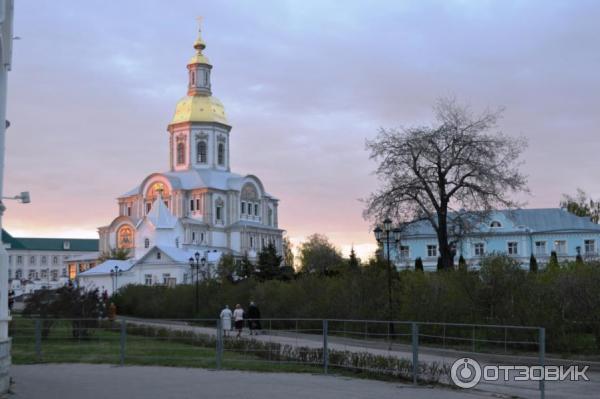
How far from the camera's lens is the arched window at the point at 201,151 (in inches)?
4016

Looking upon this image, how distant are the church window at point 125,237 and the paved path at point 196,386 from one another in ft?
247

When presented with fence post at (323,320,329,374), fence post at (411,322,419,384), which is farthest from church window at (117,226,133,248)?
fence post at (411,322,419,384)

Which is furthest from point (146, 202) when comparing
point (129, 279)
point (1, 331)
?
point (1, 331)

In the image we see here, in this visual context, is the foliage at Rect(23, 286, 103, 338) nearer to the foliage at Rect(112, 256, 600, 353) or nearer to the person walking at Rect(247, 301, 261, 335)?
the person walking at Rect(247, 301, 261, 335)

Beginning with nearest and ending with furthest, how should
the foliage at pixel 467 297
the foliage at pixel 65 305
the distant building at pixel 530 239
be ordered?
the foliage at pixel 467 297 < the foliage at pixel 65 305 < the distant building at pixel 530 239

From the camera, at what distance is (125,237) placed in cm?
9269

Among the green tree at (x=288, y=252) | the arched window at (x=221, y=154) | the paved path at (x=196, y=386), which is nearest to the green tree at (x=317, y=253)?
the green tree at (x=288, y=252)

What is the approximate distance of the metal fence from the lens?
586 inches

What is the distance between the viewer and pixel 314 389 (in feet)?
45.6

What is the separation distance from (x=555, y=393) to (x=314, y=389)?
4.03 metres

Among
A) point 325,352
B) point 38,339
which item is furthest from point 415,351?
point 38,339

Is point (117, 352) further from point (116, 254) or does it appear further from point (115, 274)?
point (116, 254)

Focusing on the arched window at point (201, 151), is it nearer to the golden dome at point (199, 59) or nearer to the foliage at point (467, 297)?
the golden dome at point (199, 59)

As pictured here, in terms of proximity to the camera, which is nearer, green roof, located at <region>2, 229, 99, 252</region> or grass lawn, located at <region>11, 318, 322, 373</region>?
grass lawn, located at <region>11, 318, 322, 373</region>
